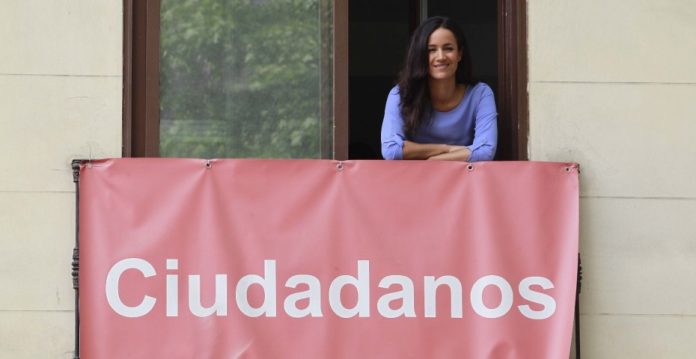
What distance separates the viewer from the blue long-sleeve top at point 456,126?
19.3 ft

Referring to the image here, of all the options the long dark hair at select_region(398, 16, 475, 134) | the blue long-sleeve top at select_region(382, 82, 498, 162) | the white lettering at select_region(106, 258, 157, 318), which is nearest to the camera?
the white lettering at select_region(106, 258, 157, 318)

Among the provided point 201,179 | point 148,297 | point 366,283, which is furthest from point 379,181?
point 148,297

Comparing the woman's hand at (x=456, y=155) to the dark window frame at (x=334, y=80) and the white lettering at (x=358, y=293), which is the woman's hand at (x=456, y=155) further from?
the white lettering at (x=358, y=293)

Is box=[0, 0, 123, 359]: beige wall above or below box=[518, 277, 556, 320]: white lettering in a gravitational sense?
above

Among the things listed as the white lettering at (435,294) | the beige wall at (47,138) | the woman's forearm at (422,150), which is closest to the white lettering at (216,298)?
the beige wall at (47,138)

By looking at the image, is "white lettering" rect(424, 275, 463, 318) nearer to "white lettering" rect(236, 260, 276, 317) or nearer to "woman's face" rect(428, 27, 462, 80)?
"white lettering" rect(236, 260, 276, 317)

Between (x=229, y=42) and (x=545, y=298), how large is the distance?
7.23ft

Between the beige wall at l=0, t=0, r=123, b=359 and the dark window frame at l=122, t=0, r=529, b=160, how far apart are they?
0.07 m

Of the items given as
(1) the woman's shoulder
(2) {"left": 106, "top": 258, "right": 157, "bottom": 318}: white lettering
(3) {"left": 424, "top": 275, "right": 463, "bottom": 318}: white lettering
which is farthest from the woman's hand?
(2) {"left": 106, "top": 258, "right": 157, "bottom": 318}: white lettering

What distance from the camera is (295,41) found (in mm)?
6117

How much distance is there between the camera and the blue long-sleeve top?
19.3 feet

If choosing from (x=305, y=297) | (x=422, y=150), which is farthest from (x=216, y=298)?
(x=422, y=150)

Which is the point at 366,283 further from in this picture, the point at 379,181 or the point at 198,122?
the point at 198,122

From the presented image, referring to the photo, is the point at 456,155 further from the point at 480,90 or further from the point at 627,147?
the point at 627,147
